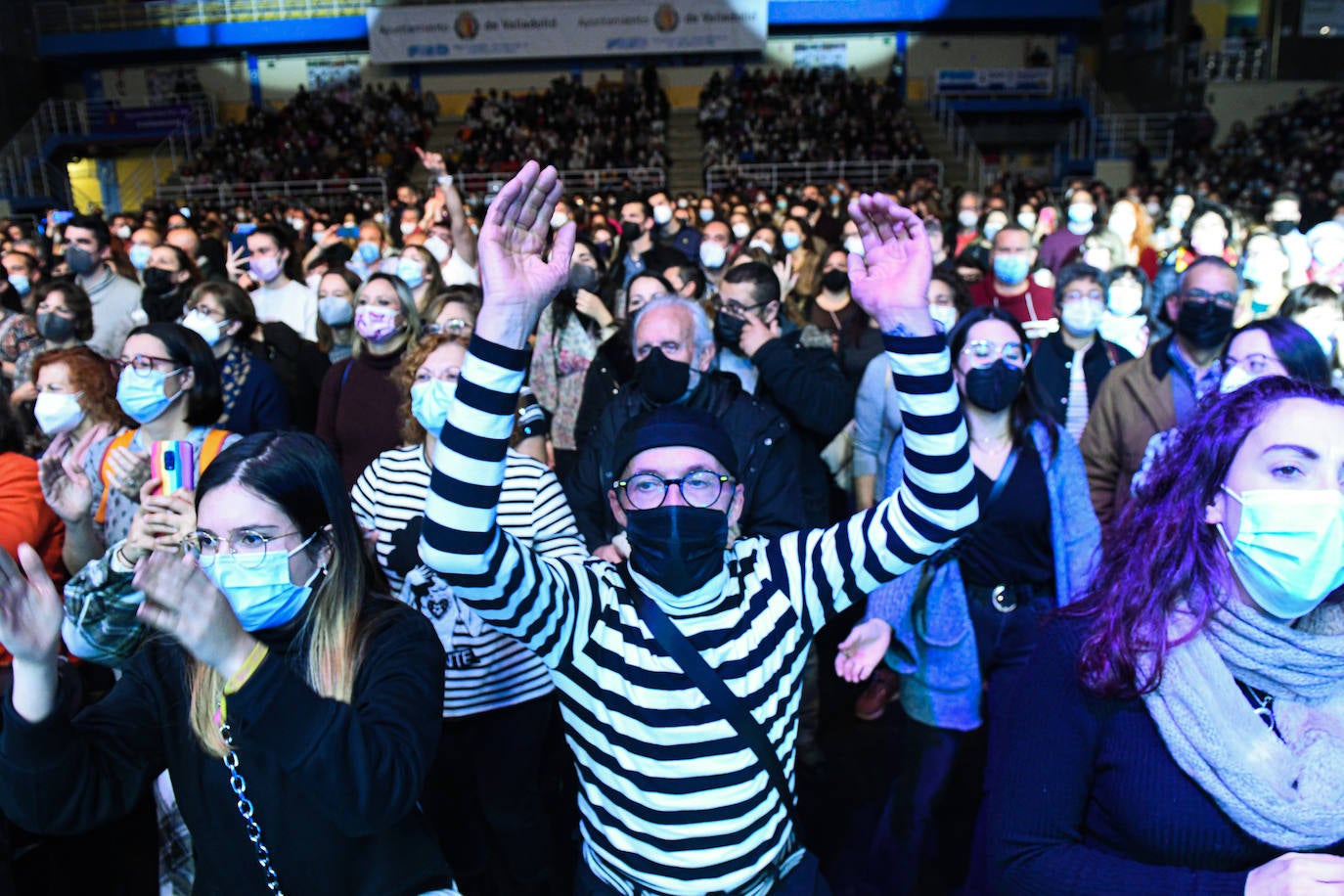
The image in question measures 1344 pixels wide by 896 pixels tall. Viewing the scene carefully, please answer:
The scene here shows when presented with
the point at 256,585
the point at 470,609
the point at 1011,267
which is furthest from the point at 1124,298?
the point at 256,585

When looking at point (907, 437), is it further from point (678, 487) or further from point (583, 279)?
point (583, 279)

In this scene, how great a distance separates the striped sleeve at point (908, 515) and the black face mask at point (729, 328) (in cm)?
211

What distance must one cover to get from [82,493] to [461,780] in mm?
1401

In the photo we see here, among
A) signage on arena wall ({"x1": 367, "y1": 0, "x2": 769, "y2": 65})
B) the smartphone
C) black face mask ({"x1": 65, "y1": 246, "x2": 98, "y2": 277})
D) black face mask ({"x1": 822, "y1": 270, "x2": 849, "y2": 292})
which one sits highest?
signage on arena wall ({"x1": 367, "y1": 0, "x2": 769, "y2": 65})

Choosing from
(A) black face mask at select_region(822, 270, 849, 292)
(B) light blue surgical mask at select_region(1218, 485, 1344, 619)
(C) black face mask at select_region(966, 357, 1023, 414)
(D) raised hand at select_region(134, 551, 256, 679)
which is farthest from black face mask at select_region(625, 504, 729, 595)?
(A) black face mask at select_region(822, 270, 849, 292)

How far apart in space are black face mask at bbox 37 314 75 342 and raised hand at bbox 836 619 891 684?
14.7 ft

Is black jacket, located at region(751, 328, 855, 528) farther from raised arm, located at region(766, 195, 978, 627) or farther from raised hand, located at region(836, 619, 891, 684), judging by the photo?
raised arm, located at region(766, 195, 978, 627)

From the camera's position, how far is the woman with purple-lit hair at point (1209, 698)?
154cm

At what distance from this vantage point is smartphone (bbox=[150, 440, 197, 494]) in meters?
2.81

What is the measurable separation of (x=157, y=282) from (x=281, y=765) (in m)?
5.46

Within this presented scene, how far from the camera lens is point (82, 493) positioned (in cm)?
310

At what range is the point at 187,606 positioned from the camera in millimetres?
1477

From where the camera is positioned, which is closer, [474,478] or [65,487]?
[474,478]

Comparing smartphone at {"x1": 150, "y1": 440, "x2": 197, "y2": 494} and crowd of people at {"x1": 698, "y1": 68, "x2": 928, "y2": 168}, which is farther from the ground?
crowd of people at {"x1": 698, "y1": 68, "x2": 928, "y2": 168}
